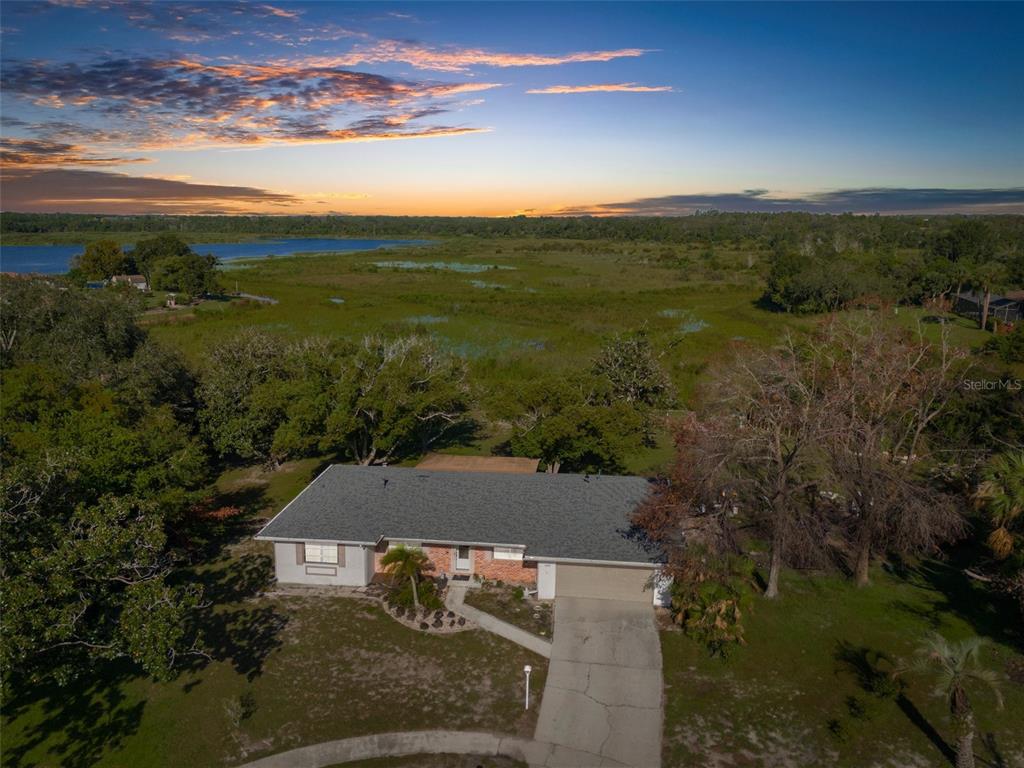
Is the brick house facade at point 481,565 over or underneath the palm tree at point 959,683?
underneath

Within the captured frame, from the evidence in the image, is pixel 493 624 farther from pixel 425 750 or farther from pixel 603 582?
pixel 425 750

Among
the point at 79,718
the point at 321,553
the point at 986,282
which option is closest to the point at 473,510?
the point at 321,553

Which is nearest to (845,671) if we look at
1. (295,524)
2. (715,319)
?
(295,524)

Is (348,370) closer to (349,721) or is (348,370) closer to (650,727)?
(349,721)

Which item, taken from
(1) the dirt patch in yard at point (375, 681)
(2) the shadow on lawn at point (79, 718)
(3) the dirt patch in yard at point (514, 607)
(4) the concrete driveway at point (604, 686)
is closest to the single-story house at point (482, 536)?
(3) the dirt patch in yard at point (514, 607)

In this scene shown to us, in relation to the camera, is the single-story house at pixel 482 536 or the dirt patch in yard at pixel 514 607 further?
the single-story house at pixel 482 536

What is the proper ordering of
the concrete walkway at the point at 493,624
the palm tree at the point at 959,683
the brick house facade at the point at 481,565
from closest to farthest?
the palm tree at the point at 959,683 < the concrete walkway at the point at 493,624 < the brick house facade at the point at 481,565

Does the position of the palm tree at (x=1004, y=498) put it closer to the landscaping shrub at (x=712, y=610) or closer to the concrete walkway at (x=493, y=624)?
the landscaping shrub at (x=712, y=610)
